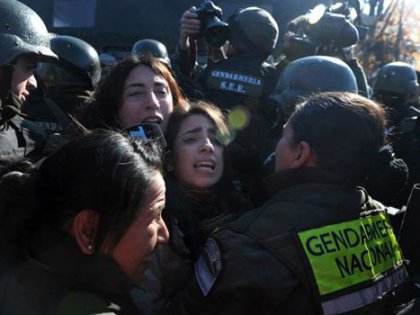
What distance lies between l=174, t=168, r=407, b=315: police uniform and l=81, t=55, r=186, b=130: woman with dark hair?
765 millimetres

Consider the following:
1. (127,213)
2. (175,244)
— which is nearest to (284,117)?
(175,244)

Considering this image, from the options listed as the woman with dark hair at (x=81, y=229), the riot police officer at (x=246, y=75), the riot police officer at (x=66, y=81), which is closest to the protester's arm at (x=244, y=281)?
the woman with dark hair at (x=81, y=229)

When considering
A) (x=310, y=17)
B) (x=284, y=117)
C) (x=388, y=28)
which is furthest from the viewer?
(x=388, y=28)

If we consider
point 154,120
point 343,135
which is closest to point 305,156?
point 343,135

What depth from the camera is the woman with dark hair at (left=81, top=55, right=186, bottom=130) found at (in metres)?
2.41

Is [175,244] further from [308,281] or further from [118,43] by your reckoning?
[118,43]

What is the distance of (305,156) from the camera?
191cm

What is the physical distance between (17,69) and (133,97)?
1.67ft

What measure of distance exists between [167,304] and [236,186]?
71cm

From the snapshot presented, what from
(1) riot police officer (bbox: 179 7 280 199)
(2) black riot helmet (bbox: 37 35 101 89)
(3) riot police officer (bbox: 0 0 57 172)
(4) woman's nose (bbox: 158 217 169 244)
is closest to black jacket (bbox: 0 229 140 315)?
(4) woman's nose (bbox: 158 217 169 244)

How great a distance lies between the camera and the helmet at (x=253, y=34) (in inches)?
151

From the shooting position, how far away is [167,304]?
197 centimetres

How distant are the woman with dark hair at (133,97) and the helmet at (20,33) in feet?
1.08

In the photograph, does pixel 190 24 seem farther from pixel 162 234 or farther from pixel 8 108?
pixel 162 234
